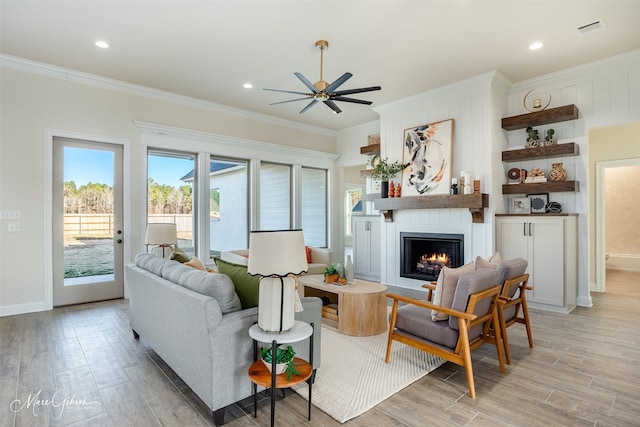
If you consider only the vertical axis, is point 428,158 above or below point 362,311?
above

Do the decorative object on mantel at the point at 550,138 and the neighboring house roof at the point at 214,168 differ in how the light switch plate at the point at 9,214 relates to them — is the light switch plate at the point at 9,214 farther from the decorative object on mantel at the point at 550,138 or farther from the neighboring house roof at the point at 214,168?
the decorative object on mantel at the point at 550,138

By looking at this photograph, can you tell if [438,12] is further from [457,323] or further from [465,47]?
[457,323]

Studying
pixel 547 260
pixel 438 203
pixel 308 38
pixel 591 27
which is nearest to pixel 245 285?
pixel 308 38

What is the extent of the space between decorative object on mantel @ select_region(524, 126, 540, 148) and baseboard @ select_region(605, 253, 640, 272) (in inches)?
190

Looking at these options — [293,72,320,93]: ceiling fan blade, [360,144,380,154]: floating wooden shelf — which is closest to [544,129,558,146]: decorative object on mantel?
[360,144,380,154]: floating wooden shelf

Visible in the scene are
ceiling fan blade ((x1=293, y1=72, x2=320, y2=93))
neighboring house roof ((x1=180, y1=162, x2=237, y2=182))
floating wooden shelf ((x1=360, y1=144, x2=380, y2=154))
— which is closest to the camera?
ceiling fan blade ((x1=293, y1=72, x2=320, y2=93))

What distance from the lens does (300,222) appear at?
7039 millimetres

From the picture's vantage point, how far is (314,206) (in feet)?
24.7

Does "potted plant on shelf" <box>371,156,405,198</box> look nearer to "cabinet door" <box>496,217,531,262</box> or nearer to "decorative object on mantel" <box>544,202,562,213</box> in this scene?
"cabinet door" <box>496,217,531,262</box>

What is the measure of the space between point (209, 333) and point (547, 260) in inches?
167

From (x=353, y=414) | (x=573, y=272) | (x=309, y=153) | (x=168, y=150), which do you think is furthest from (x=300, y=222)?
(x=353, y=414)

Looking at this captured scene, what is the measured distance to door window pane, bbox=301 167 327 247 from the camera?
7.39 metres

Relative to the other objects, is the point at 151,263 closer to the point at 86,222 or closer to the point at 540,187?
the point at 86,222

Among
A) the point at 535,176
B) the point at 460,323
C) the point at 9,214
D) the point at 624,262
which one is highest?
the point at 535,176
